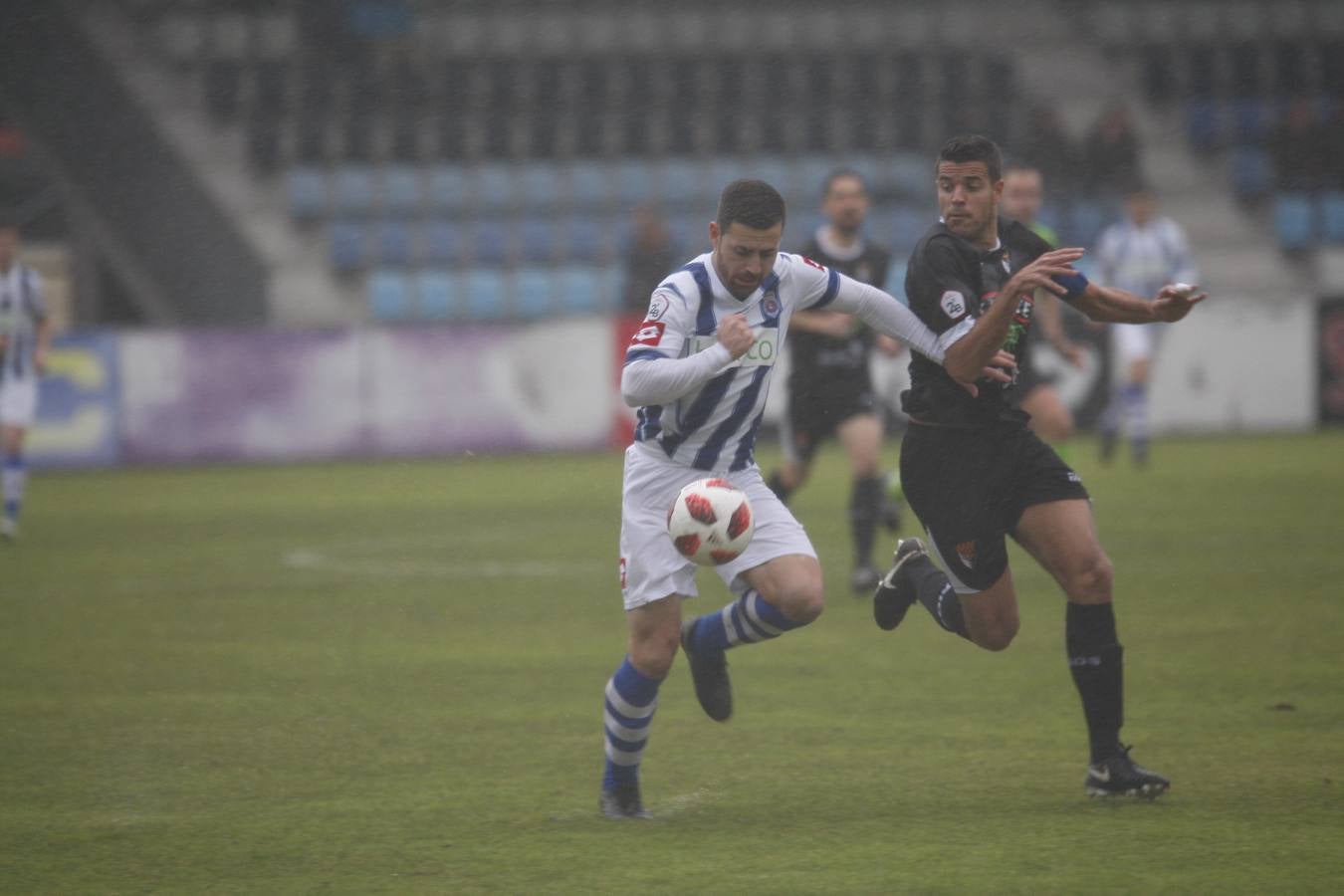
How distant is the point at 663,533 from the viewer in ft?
17.9

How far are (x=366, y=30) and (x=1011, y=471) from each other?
22754 mm

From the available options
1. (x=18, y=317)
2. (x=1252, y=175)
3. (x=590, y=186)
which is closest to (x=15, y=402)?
(x=18, y=317)

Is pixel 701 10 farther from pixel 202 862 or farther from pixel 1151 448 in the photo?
pixel 202 862

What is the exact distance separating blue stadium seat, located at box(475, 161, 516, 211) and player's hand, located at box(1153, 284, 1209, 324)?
20.2 meters

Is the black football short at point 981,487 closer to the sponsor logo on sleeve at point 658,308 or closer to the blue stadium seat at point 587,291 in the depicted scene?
the sponsor logo on sleeve at point 658,308

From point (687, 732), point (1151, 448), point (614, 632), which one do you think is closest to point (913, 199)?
point (1151, 448)

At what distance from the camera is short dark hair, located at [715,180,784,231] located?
522 centimetres

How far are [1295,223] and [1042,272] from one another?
20999 millimetres

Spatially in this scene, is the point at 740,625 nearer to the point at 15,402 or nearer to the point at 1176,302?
the point at 1176,302

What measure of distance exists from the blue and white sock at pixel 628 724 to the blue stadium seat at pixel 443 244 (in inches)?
779

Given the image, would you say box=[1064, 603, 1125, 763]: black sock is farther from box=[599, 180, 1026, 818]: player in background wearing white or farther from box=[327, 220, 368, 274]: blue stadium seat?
→ box=[327, 220, 368, 274]: blue stadium seat

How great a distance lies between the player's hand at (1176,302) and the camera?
5602 millimetres

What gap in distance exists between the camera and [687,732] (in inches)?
263

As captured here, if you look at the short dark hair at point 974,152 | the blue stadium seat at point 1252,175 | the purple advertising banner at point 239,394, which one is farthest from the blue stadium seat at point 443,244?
the short dark hair at point 974,152
